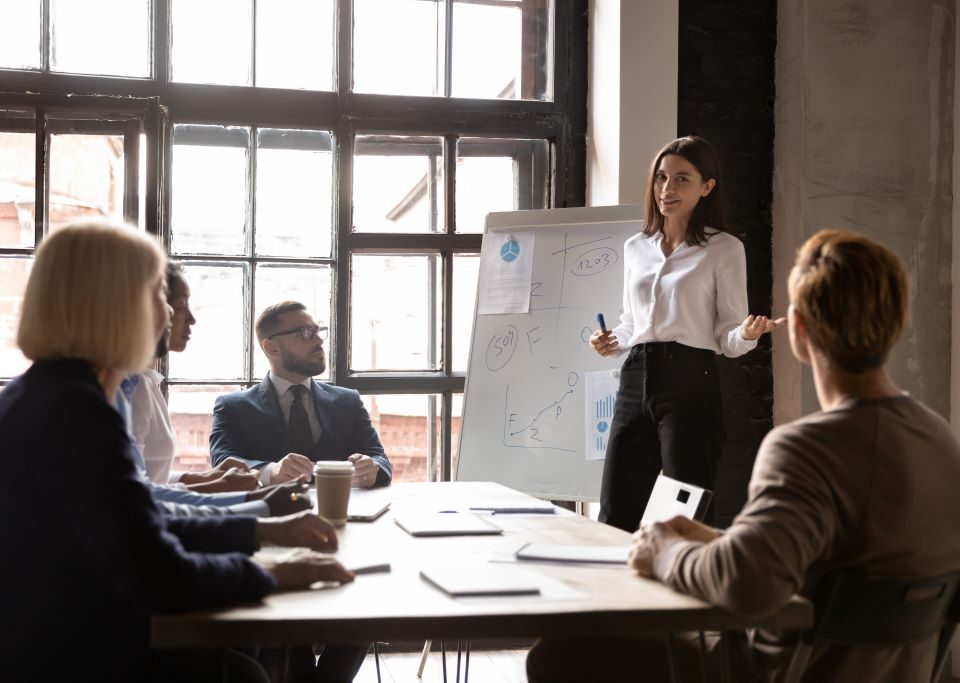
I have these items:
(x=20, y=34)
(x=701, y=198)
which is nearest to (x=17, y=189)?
(x=20, y=34)

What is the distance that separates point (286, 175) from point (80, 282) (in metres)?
2.69

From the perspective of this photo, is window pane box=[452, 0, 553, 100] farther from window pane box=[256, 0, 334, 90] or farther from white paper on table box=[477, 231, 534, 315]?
white paper on table box=[477, 231, 534, 315]

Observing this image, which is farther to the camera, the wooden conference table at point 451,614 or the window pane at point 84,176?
the window pane at point 84,176

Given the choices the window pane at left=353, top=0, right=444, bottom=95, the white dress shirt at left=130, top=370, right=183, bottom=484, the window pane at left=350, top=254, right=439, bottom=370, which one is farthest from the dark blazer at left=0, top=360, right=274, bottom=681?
the window pane at left=353, top=0, right=444, bottom=95

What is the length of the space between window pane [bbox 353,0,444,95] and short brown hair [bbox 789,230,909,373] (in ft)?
9.65

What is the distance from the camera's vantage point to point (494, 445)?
3.72 metres

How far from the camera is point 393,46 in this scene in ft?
13.6

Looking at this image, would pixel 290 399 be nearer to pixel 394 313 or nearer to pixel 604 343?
pixel 394 313

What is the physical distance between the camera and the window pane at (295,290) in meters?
4.00

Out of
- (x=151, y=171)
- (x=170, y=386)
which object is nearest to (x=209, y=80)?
(x=151, y=171)

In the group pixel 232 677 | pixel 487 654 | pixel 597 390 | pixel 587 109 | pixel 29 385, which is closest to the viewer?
pixel 29 385

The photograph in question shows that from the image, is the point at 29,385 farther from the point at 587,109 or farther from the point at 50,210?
the point at 587,109

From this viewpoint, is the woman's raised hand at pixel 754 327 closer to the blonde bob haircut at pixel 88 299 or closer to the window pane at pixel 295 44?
the blonde bob haircut at pixel 88 299

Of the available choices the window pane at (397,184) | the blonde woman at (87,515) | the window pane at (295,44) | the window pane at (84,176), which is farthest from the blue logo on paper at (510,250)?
the blonde woman at (87,515)
